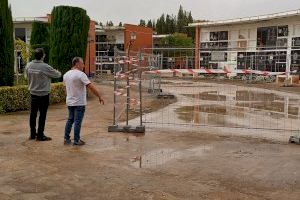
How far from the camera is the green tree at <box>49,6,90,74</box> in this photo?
55.3 ft

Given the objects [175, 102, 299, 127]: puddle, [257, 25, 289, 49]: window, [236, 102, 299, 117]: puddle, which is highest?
[257, 25, 289, 49]: window

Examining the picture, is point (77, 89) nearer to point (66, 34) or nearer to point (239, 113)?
point (239, 113)

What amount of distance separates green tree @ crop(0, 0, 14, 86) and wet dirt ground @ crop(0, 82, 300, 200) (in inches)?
165

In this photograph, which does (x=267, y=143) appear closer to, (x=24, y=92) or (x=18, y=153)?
(x=18, y=153)

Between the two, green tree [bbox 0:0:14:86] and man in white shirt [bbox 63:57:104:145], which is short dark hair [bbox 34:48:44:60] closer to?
man in white shirt [bbox 63:57:104:145]

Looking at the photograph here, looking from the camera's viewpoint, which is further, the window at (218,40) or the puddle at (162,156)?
the window at (218,40)

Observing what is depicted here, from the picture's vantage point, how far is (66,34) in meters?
16.9

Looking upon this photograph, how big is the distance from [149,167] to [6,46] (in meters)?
8.44

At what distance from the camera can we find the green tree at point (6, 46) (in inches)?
511

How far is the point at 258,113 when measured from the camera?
43.9 ft

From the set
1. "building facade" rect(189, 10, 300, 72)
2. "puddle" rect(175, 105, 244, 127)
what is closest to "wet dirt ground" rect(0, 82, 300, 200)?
"puddle" rect(175, 105, 244, 127)

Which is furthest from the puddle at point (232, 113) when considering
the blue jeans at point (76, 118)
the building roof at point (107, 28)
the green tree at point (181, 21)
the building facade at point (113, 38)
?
the green tree at point (181, 21)

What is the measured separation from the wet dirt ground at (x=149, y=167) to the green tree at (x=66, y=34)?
786cm

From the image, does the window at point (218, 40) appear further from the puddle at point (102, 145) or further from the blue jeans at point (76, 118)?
the blue jeans at point (76, 118)
